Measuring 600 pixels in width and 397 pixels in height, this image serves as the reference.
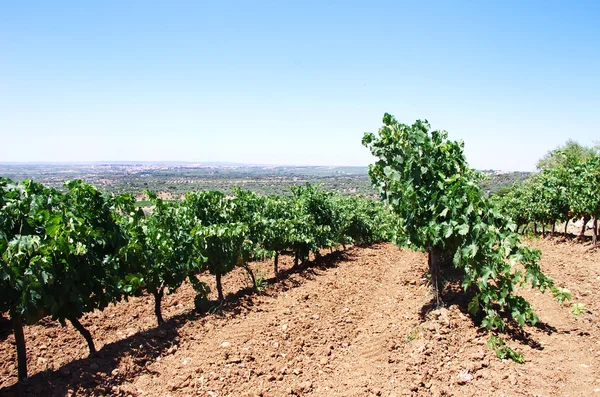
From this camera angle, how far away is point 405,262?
12.5m

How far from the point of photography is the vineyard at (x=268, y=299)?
4.66 metres

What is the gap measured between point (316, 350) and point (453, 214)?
2906 millimetres

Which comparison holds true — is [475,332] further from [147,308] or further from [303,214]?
[303,214]

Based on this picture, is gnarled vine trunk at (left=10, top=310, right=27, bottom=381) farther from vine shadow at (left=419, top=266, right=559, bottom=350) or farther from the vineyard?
vine shadow at (left=419, top=266, right=559, bottom=350)

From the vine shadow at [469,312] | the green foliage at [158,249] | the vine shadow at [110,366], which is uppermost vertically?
the green foliage at [158,249]

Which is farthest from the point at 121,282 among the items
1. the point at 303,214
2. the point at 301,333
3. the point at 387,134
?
the point at 303,214

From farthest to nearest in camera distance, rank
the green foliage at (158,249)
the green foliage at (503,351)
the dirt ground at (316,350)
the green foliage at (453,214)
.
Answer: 1. the green foliage at (158,249)
2. the green foliage at (453,214)
3. the green foliage at (503,351)
4. the dirt ground at (316,350)

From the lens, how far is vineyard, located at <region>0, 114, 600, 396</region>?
4.66m

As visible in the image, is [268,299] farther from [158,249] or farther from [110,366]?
[110,366]

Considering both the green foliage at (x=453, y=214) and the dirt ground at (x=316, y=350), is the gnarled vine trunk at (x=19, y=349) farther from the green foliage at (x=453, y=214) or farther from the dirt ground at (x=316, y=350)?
the green foliage at (x=453, y=214)

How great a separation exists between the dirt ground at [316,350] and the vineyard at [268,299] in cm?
3

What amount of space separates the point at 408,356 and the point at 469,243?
75.8 inches

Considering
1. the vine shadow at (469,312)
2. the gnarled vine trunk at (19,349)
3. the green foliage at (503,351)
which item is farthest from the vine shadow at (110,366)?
the green foliage at (503,351)

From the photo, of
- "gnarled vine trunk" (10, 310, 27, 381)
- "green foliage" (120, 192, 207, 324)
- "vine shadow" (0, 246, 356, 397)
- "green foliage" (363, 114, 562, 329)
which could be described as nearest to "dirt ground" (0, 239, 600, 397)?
"vine shadow" (0, 246, 356, 397)
